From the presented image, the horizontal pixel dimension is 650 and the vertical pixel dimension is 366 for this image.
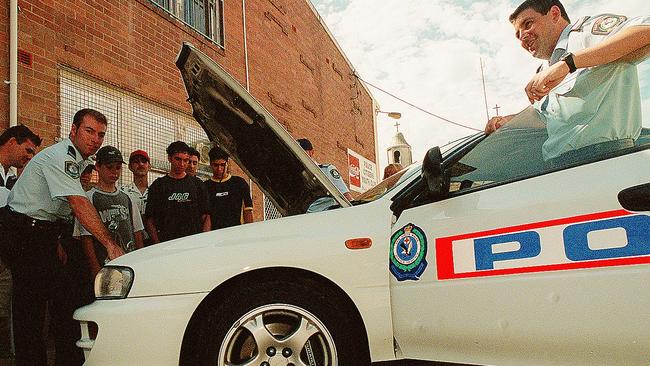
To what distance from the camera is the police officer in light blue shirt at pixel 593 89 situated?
2117 mm

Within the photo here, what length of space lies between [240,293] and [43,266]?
155cm

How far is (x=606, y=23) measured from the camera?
225 centimetres

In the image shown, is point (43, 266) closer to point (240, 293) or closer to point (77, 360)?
point (77, 360)

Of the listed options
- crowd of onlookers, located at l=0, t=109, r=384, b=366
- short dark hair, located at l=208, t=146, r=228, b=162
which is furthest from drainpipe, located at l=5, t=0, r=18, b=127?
short dark hair, located at l=208, t=146, r=228, b=162

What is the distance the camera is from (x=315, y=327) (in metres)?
2.37

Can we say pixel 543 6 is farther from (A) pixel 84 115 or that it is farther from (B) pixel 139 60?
(B) pixel 139 60

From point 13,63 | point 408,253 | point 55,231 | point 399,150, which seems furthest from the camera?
point 399,150

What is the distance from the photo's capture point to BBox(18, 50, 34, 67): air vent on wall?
5.12m

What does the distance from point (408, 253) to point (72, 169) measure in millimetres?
2136

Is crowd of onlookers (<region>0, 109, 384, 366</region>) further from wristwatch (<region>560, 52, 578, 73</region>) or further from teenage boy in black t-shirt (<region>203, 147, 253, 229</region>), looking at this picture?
wristwatch (<region>560, 52, 578, 73</region>)

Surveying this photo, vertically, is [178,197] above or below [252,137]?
below

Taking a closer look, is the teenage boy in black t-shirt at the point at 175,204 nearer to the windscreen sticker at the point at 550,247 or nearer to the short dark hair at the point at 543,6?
the windscreen sticker at the point at 550,247

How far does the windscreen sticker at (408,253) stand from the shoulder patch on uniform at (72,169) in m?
2.03

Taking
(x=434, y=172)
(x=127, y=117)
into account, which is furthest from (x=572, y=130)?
(x=127, y=117)
